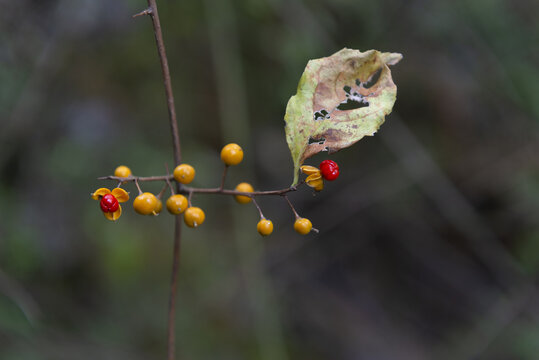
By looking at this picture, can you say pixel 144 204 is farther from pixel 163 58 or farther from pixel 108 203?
pixel 163 58

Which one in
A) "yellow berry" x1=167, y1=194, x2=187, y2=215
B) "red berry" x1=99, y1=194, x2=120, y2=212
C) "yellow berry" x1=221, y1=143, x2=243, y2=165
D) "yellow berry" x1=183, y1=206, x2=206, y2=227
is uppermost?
"yellow berry" x1=221, y1=143, x2=243, y2=165

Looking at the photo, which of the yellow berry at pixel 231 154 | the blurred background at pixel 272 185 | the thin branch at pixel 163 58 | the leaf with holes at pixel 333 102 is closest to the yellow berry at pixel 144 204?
the thin branch at pixel 163 58

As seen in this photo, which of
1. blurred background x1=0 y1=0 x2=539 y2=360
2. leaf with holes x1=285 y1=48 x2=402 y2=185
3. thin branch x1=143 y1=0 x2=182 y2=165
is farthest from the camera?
blurred background x1=0 y1=0 x2=539 y2=360

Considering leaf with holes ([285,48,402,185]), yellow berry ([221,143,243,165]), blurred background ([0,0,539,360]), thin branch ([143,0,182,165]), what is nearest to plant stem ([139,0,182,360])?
thin branch ([143,0,182,165])

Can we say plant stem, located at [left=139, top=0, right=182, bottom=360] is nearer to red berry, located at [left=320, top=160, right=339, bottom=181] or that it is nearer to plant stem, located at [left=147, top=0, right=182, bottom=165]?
plant stem, located at [left=147, top=0, right=182, bottom=165]

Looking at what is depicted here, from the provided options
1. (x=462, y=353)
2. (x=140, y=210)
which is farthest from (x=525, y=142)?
(x=140, y=210)

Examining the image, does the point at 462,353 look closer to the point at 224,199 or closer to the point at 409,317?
the point at 409,317

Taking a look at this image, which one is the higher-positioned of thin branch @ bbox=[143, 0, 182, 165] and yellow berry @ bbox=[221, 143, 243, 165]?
thin branch @ bbox=[143, 0, 182, 165]

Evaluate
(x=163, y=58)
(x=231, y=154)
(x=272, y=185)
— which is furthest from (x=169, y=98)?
(x=272, y=185)
